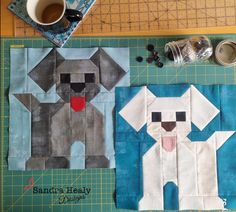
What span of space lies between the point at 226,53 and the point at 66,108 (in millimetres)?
481

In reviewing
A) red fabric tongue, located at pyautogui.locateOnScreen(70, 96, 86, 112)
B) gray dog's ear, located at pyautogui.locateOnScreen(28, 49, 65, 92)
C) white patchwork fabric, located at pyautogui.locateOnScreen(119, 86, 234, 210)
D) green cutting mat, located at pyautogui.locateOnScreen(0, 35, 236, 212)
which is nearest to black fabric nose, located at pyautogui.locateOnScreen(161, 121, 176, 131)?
white patchwork fabric, located at pyautogui.locateOnScreen(119, 86, 234, 210)

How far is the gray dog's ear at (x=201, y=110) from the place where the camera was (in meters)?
0.89

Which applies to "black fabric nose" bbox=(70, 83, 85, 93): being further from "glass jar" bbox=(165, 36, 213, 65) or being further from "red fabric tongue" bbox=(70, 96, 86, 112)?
"glass jar" bbox=(165, 36, 213, 65)

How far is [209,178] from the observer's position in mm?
882

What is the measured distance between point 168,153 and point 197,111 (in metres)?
0.14

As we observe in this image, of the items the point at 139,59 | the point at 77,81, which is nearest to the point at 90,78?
the point at 77,81

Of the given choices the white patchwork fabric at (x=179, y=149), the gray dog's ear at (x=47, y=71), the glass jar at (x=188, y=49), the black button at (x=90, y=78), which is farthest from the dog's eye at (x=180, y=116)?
the gray dog's ear at (x=47, y=71)

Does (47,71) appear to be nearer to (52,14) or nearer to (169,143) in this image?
(52,14)

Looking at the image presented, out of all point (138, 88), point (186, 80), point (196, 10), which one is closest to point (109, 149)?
point (138, 88)

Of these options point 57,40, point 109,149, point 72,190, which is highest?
point 57,40

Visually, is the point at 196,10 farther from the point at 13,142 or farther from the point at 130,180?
the point at 13,142

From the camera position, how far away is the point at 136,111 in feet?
2.94

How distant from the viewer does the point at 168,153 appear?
2.90 feet

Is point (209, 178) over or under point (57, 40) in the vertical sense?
under
